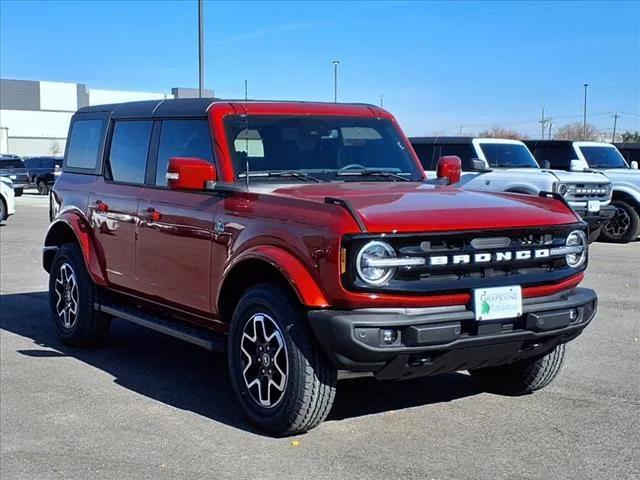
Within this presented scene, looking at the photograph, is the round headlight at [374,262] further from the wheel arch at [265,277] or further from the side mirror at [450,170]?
the side mirror at [450,170]

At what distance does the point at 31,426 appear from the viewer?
17.6 ft

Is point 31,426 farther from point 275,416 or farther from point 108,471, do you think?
point 275,416

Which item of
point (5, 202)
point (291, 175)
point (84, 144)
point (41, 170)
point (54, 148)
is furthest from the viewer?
point (54, 148)

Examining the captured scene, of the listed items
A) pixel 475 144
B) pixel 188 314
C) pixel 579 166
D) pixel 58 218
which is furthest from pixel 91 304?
pixel 579 166

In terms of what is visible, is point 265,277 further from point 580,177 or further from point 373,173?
point 580,177

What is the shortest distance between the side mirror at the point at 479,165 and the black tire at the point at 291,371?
31.3ft

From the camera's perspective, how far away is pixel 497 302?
15.4 ft

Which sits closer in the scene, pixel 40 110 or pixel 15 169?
pixel 15 169

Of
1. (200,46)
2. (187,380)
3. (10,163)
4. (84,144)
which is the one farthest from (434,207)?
(10,163)

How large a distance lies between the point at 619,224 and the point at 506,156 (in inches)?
102

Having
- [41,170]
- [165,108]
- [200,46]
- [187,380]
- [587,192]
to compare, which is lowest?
[187,380]

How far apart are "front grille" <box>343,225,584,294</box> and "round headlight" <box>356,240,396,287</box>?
0.08ft

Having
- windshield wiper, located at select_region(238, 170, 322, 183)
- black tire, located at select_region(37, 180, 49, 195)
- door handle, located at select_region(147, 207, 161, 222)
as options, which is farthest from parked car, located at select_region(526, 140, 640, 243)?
black tire, located at select_region(37, 180, 49, 195)

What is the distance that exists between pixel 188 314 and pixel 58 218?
2.36 metres
